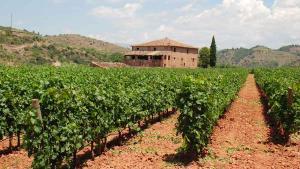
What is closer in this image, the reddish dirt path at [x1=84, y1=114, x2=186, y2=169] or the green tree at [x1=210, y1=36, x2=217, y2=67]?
the reddish dirt path at [x1=84, y1=114, x2=186, y2=169]

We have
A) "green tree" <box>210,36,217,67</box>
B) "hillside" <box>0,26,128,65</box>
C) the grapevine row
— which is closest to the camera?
the grapevine row

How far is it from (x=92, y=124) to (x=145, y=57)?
263 feet

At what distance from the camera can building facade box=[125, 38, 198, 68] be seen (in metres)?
88.9

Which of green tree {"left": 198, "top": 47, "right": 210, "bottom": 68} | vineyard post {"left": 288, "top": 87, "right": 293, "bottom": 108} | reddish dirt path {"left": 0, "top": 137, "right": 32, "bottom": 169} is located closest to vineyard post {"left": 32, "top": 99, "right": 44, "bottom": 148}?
reddish dirt path {"left": 0, "top": 137, "right": 32, "bottom": 169}

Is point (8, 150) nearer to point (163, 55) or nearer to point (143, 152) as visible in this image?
point (143, 152)

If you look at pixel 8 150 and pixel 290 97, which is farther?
pixel 290 97

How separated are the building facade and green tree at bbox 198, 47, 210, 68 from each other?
Answer: 3.40 metres

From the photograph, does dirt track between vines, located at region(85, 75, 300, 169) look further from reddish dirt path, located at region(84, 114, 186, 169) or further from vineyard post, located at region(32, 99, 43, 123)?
vineyard post, located at region(32, 99, 43, 123)

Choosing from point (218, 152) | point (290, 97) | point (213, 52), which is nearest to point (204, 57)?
point (213, 52)

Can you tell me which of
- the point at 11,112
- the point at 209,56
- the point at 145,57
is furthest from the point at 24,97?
the point at 209,56

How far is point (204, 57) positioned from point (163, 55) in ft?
77.7

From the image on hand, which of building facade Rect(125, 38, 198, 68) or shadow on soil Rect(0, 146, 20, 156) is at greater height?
building facade Rect(125, 38, 198, 68)

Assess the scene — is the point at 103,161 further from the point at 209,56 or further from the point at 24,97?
the point at 209,56

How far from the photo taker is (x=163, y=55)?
88.9 metres
